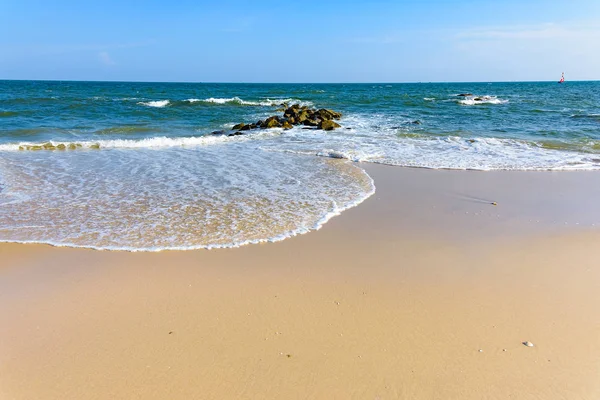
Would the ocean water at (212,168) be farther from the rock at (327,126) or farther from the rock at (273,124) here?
the rock at (273,124)

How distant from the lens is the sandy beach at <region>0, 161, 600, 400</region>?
2.79 metres

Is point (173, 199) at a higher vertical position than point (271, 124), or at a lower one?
lower

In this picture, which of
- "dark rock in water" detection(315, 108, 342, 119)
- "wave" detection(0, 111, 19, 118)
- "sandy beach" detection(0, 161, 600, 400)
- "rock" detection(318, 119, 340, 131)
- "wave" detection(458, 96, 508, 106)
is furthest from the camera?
"wave" detection(458, 96, 508, 106)

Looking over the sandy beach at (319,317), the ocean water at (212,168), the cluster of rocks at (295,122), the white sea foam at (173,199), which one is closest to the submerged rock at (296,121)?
the cluster of rocks at (295,122)

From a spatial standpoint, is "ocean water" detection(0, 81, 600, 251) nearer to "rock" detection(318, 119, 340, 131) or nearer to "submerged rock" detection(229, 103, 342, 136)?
"rock" detection(318, 119, 340, 131)

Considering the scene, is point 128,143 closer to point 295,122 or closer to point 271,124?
point 271,124

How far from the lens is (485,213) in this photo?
20.9 feet

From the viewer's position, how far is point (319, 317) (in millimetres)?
3521

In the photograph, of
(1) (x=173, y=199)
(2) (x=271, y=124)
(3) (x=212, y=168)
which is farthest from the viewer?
(2) (x=271, y=124)

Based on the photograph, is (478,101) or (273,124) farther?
(478,101)

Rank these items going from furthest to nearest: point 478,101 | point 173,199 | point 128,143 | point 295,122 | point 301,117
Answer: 1. point 478,101
2. point 301,117
3. point 295,122
4. point 128,143
5. point 173,199

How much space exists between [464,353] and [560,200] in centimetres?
542

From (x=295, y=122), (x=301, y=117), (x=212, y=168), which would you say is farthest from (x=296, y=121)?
(x=212, y=168)

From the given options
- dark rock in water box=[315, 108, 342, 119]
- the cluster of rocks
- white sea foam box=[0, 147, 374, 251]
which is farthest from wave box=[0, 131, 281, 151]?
dark rock in water box=[315, 108, 342, 119]
